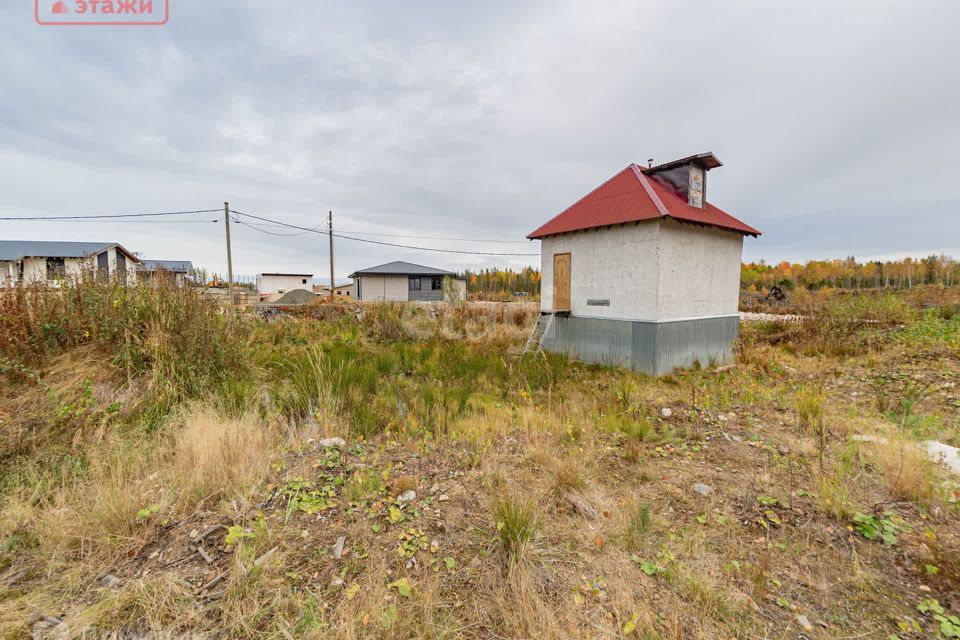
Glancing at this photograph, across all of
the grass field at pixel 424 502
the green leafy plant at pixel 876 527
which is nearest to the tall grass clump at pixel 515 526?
the grass field at pixel 424 502

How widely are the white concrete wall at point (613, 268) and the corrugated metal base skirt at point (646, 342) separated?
0.36 meters

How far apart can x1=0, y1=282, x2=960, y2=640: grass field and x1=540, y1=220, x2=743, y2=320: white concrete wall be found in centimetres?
367

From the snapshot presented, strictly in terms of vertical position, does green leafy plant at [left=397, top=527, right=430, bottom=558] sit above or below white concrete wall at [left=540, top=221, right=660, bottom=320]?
below

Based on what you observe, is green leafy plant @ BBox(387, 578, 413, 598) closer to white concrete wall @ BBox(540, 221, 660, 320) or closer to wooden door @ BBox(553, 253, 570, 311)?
white concrete wall @ BBox(540, 221, 660, 320)

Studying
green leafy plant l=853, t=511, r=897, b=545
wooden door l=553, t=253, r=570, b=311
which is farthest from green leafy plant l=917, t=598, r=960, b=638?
wooden door l=553, t=253, r=570, b=311

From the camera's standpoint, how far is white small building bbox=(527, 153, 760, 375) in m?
9.63

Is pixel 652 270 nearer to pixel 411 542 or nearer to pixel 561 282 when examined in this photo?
pixel 561 282

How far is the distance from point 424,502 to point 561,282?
9474 millimetres

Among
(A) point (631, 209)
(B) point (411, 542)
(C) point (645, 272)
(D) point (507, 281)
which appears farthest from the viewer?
(D) point (507, 281)

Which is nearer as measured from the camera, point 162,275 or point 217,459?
point 217,459

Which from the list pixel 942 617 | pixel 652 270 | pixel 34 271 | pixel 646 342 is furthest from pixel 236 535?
pixel 652 270

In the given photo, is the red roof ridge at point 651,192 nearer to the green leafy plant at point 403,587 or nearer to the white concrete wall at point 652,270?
the white concrete wall at point 652,270

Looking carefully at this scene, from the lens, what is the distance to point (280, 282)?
4572 centimetres

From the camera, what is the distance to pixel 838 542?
2883 millimetres
